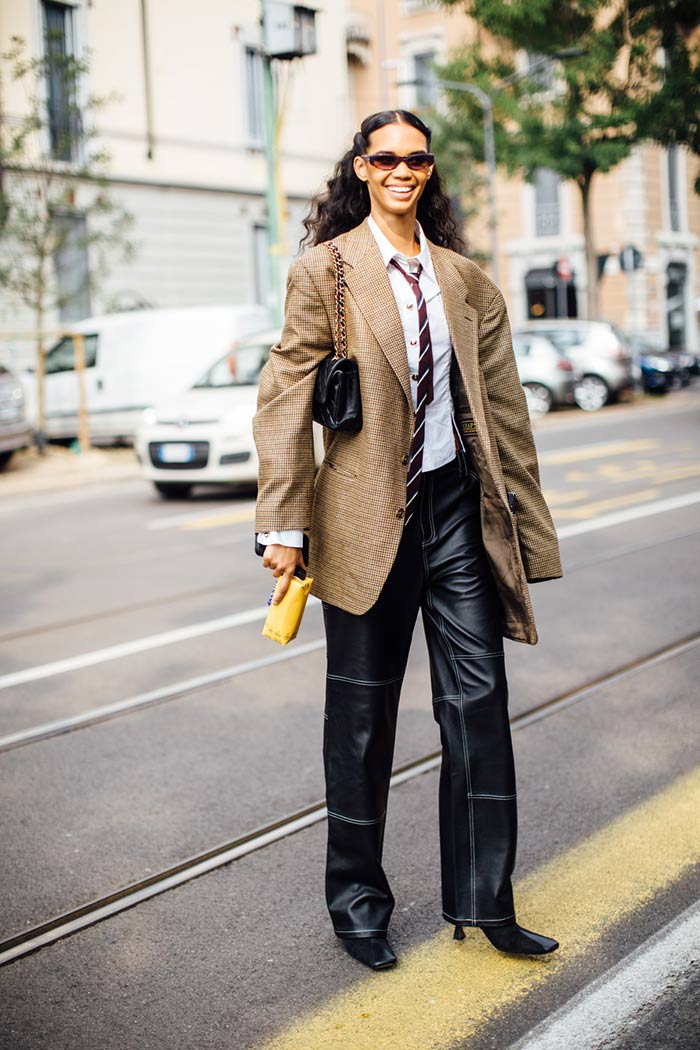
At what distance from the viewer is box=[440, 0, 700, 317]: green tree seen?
2500cm

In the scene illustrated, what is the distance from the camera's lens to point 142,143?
2572cm

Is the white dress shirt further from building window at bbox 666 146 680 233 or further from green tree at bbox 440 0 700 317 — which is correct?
building window at bbox 666 146 680 233

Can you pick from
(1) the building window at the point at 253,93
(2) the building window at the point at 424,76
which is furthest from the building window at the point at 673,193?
(1) the building window at the point at 253,93

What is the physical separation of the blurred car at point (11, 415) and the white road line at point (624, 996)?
536 inches

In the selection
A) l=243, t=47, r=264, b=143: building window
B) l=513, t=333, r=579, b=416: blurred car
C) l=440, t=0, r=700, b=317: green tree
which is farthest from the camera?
l=243, t=47, r=264, b=143: building window

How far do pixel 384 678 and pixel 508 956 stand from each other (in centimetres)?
73

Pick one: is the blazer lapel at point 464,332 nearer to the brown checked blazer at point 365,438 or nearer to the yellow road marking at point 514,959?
the brown checked blazer at point 365,438

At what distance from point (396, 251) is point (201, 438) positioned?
31.5 ft

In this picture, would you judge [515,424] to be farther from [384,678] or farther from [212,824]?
[212,824]

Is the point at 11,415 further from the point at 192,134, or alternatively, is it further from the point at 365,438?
the point at 365,438

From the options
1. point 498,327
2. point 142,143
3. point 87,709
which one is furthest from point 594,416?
point 498,327

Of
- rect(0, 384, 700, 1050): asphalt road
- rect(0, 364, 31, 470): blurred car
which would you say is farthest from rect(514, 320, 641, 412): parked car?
rect(0, 384, 700, 1050): asphalt road

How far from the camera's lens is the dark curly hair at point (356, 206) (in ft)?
10.4

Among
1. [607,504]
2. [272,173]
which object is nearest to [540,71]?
[272,173]
